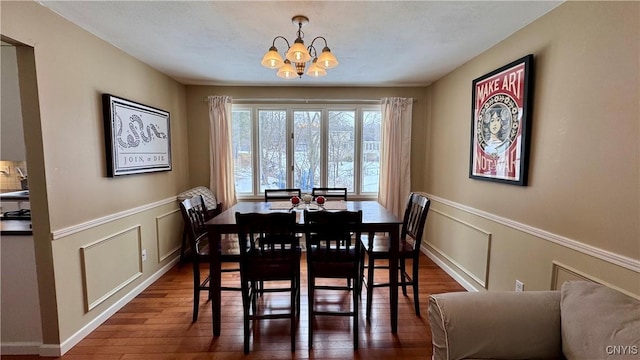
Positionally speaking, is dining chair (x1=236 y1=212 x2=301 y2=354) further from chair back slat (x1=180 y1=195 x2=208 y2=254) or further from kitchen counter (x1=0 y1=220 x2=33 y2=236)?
kitchen counter (x1=0 y1=220 x2=33 y2=236)

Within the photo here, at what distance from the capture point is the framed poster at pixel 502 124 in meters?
2.12

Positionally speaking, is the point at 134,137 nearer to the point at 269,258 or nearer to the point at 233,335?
the point at 269,258

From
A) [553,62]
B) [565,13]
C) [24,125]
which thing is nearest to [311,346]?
[24,125]

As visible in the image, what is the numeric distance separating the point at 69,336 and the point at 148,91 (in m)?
2.33

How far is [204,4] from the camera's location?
185 centimetres

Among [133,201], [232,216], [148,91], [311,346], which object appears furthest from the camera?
[148,91]

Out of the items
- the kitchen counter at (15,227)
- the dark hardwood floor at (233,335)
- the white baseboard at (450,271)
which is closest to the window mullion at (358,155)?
the white baseboard at (450,271)

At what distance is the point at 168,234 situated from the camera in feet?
11.3

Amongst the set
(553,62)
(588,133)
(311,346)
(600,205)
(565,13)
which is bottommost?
(311,346)

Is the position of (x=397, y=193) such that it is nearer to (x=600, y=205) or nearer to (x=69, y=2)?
(x=600, y=205)

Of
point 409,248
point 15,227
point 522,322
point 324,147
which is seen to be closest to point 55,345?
point 15,227

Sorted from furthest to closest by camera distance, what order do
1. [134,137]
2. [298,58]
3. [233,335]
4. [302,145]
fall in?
[302,145] < [134,137] < [233,335] < [298,58]

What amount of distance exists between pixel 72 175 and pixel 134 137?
774 mm

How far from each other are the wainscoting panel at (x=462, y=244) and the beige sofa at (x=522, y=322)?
131cm
